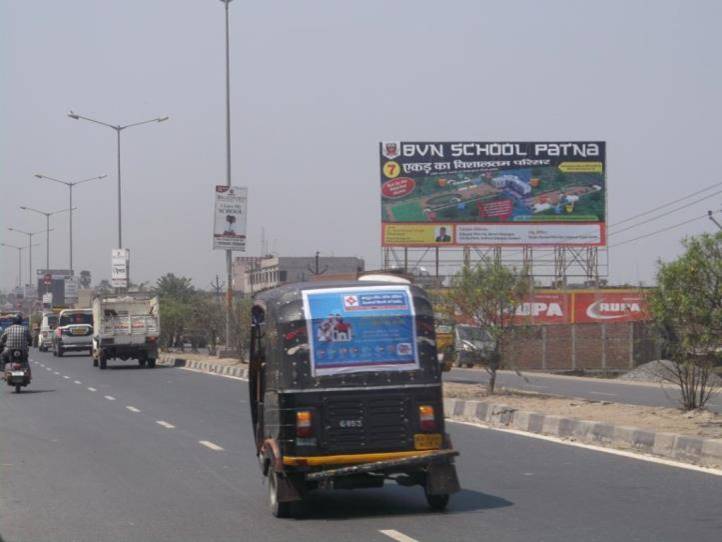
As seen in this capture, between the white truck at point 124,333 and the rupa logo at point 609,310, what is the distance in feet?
60.8

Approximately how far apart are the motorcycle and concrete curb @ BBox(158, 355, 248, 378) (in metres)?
8.59

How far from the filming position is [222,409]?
2202 cm

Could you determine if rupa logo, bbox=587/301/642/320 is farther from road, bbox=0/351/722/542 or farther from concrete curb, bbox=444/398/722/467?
road, bbox=0/351/722/542

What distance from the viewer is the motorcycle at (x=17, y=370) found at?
27.3 m

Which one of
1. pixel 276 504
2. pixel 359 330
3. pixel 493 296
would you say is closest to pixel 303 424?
pixel 276 504

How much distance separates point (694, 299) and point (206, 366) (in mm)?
26827

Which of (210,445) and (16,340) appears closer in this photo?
(210,445)

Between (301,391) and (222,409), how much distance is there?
1275cm

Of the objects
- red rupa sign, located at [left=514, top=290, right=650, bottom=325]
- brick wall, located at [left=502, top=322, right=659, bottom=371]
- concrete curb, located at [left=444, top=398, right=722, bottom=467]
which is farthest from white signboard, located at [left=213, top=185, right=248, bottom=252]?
concrete curb, located at [left=444, top=398, right=722, bottom=467]

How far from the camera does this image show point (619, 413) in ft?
58.2

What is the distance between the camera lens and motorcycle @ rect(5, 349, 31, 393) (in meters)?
27.3

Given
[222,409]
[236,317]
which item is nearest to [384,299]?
[222,409]

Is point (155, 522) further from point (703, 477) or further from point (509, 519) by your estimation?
point (703, 477)

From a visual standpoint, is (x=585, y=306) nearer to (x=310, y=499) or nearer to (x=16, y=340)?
(x=16, y=340)
